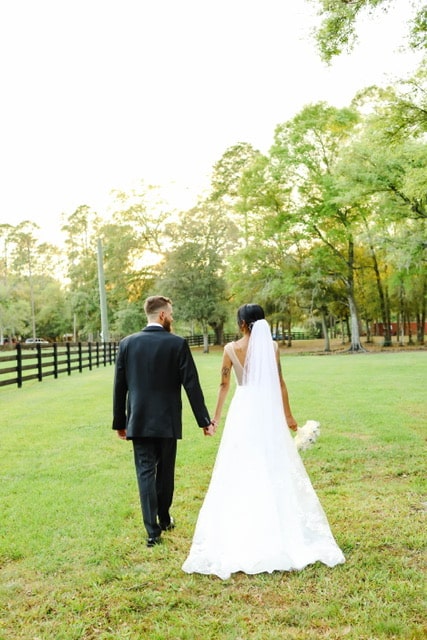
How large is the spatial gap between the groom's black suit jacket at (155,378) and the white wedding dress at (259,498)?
388 mm

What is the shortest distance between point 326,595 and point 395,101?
49.0 feet

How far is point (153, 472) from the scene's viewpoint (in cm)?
447

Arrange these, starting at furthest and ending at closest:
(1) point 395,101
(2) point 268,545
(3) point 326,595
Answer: (1) point 395,101 < (2) point 268,545 < (3) point 326,595

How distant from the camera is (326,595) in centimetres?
351

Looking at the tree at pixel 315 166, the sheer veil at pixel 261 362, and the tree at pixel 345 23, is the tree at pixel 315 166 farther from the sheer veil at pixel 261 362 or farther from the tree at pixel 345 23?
the sheer veil at pixel 261 362

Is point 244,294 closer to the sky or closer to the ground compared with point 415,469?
closer to the sky

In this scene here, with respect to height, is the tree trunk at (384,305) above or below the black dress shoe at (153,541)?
above

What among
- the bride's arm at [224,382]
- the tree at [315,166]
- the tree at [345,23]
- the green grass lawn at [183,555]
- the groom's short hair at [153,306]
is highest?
the tree at [315,166]

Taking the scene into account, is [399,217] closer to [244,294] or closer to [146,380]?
[244,294]

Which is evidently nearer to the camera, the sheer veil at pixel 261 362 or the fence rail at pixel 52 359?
the sheer veil at pixel 261 362

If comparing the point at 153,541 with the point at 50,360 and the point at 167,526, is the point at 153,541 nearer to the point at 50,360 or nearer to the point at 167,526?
the point at 167,526

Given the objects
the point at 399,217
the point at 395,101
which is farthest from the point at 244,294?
the point at 395,101

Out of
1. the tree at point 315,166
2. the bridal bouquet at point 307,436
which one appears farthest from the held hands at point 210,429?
the tree at point 315,166

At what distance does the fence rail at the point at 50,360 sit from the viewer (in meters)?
16.9
